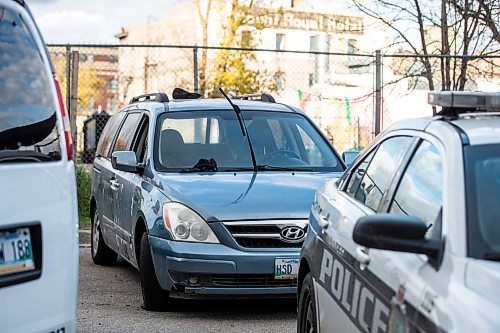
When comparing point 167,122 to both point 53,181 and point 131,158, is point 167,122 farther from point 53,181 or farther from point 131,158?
Answer: point 53,181

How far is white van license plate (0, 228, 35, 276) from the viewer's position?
427 cm

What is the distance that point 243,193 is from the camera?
8.20 metres

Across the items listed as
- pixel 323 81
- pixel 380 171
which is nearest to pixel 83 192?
pixel 380 171

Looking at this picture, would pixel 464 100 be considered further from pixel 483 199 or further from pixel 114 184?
pixel 114 184

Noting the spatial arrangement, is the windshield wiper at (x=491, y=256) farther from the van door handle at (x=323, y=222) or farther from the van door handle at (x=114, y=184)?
the van door handle at (x=114, y=184)

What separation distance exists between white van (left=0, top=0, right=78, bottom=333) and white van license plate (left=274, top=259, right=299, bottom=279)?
3.18 m

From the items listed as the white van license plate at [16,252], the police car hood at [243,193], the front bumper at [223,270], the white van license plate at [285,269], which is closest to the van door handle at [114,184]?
the police car hood at [243,193]

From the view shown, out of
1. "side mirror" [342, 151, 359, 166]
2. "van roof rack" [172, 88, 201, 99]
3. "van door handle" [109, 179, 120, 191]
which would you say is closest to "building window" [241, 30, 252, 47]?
"van roof rack" [172, 88, 201, 99]

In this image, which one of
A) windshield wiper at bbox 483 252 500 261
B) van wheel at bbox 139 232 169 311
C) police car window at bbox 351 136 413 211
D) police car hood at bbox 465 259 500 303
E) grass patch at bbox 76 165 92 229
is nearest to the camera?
police car hood at bbox 465 259 500 303

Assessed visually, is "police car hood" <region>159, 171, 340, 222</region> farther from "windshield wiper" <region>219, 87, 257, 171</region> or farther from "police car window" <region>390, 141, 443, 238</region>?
"police car window" <region>390, 141, 443, 238</region>

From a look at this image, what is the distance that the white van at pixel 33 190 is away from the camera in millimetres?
4285

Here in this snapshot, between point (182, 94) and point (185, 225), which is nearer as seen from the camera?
point (185, 225)

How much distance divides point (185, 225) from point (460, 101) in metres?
3.62

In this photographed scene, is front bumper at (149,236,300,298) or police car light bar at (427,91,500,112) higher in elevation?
police car light bar at (427,91,500,112)
